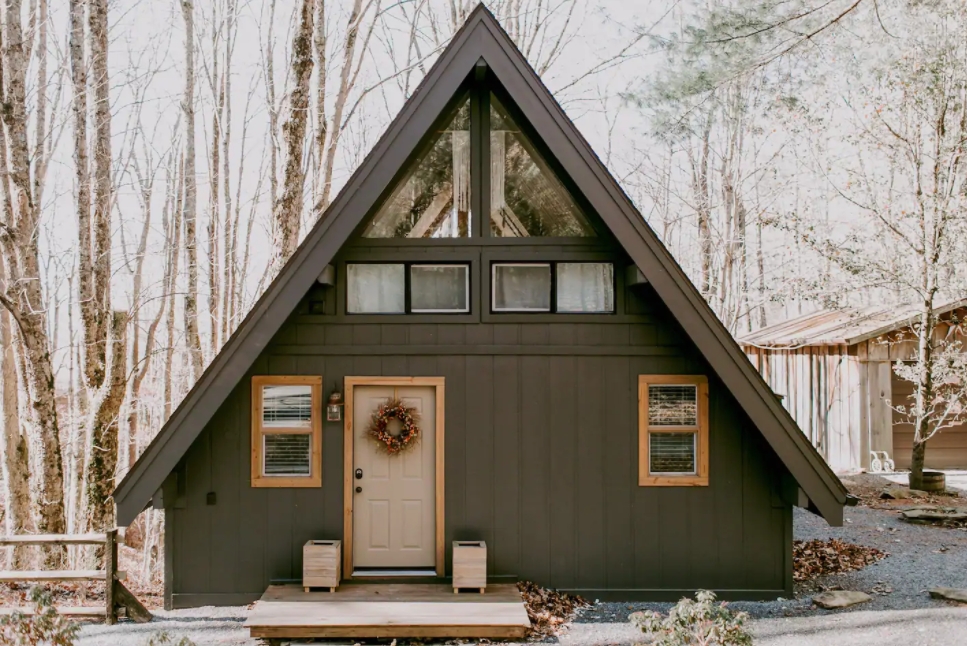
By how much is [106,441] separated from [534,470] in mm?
5356

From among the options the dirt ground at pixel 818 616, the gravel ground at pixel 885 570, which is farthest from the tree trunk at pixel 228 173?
the gravel ground at pixel 885 570

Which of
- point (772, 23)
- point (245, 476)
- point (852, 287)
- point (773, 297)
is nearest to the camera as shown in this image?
point (245, 476)

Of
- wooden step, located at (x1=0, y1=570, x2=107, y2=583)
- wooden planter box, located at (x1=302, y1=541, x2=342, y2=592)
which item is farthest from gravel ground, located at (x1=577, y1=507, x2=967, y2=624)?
wooden step, located at (x1=0, y1=570, x2=107, y2=583)

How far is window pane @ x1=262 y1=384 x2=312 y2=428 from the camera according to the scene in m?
7.01

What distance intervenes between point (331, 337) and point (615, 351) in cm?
282

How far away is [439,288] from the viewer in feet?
23.3

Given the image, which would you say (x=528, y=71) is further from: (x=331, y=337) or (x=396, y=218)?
(x=331, y=337)

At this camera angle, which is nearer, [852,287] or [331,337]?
[331,337]

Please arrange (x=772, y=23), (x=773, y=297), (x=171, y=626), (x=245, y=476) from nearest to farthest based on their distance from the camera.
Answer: (x=171, y=626)
(x=245, y=476)
(x=772, y=23)
(x=773, y=297)

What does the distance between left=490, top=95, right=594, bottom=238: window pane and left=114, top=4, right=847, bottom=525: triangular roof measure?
0.54 metres

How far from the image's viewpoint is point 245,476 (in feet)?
22.8

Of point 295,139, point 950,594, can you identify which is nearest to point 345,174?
point 295,139

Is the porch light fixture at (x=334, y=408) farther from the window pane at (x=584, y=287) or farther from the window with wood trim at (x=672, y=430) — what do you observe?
the window with wood trim at (x=672, y=430)

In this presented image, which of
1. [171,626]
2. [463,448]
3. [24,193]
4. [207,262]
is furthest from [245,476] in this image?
[207,262]
